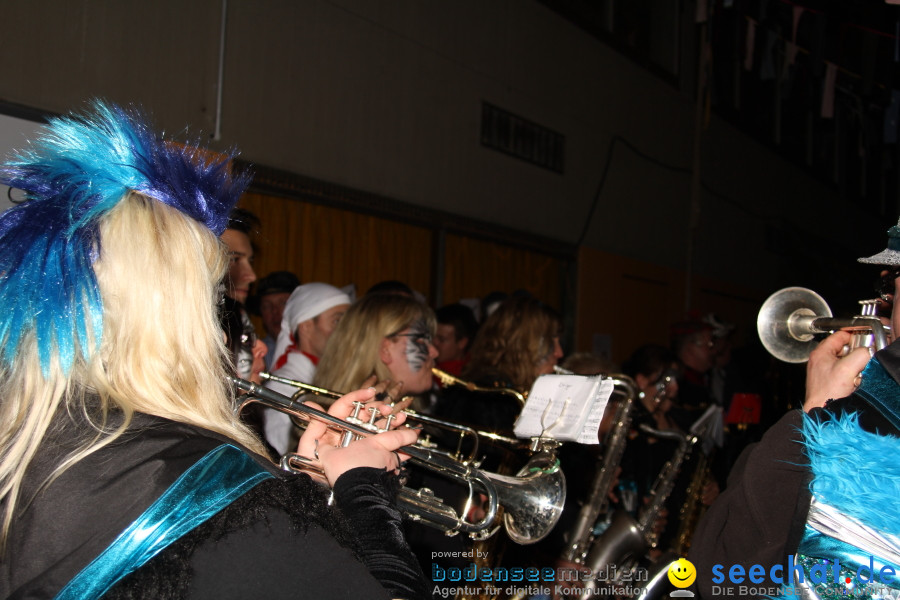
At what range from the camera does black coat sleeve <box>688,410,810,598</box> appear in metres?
1.71

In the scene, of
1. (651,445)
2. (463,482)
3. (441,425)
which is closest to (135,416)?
(463,482)

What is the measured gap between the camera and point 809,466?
169 centimetres

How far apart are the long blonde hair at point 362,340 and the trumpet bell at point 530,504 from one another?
3.08 feet

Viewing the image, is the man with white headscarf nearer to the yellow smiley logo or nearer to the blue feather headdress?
the yellow smiley logo

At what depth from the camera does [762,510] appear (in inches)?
69.2

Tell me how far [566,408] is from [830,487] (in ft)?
3.44

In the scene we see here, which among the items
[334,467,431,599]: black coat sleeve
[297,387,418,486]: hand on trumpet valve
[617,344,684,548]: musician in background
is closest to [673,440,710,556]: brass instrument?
[617,344,684,548]: musician in background

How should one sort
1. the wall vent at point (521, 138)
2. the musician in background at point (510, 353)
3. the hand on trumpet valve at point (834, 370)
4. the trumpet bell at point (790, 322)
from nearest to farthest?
1. the hand on trumpet valve at point (834, 370)
2. the trumpet bell at point (790, 322)
3. the musician in background at point (510, 353)
4. the wall vent at point (521, 138)

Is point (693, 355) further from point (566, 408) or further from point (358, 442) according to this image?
point (358, 442)

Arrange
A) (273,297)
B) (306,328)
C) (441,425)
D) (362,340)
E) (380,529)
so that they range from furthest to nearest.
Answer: (273,297)
(306,328)
(362,340)
(441,425)
(380,529)

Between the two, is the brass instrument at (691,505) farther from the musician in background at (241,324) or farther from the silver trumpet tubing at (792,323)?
the musician in background at (241,324)

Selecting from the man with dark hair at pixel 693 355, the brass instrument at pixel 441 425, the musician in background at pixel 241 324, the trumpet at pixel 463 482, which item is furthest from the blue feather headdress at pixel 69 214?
the man with dark hair at pixel 693 355

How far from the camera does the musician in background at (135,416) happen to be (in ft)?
3.53

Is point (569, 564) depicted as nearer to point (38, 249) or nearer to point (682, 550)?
point (682, 550)
